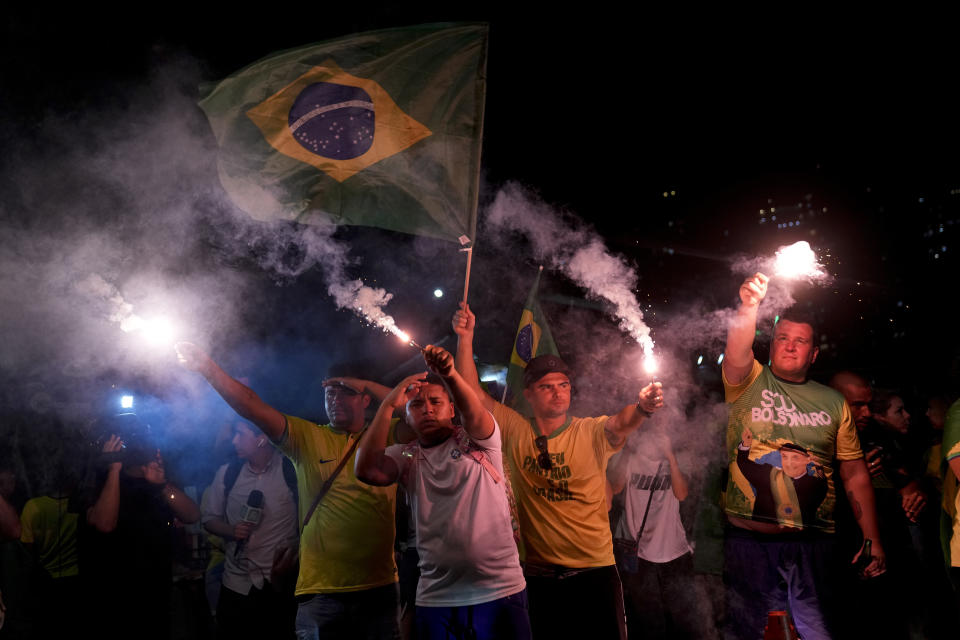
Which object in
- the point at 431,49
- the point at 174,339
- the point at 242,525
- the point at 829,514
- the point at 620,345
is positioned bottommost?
the point at 829,514

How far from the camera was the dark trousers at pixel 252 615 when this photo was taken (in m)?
5.20

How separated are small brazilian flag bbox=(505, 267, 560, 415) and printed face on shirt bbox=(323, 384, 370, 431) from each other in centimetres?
210

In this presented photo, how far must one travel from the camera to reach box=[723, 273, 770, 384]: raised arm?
3.95 m

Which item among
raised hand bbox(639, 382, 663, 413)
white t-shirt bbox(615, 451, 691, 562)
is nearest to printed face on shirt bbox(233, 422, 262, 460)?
white t-shirt bbox(615, 451, 691, 562)

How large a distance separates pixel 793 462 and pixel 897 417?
2.01m

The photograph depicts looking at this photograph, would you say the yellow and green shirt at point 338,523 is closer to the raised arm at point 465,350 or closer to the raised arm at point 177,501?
the raised arm at point 465,350

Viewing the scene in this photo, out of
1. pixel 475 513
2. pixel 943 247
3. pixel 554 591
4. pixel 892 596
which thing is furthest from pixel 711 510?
pixel 943 247

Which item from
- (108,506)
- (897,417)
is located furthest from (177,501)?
(897,417)

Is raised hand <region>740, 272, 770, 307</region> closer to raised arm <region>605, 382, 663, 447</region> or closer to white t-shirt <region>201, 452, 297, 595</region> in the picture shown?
raised arm <region>605, 382, 663, 447</region>

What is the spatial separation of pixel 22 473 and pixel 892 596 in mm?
8142

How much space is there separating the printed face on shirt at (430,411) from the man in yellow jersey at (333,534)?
71 centimetres

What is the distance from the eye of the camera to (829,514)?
389 centimetres

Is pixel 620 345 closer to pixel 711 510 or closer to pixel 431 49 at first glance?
pixel 711 510

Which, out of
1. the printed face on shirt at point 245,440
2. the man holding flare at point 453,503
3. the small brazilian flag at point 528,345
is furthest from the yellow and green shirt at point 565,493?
the printed face on shirt at point 245,440
